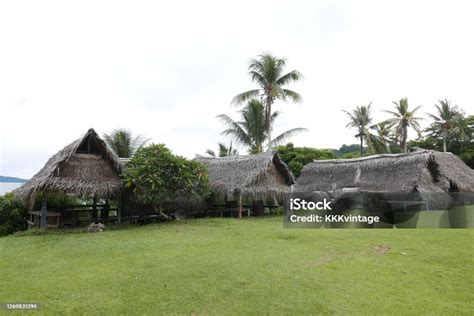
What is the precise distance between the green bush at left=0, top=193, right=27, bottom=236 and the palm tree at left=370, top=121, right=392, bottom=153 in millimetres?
25607

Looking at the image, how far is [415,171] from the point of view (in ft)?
44.7

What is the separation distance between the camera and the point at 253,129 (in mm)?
21406

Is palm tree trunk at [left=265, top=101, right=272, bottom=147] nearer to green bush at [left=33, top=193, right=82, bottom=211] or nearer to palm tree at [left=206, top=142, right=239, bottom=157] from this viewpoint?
palm tree at [left=206, top=142, right=239, bottom=157]

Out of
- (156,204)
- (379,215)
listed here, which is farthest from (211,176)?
(379,215)

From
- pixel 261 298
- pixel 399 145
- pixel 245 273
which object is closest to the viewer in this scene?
pixel 261 298

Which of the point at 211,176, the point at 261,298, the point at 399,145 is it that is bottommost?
the point at 261,298

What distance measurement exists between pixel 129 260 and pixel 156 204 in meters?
6.30

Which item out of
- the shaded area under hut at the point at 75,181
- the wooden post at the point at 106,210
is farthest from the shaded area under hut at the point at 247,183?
the shaded area under hut at the point at 75,181

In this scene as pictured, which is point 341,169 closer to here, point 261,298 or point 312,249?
point 312,249

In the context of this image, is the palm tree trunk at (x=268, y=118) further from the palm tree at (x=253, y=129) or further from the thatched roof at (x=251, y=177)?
the thatched roof at (x=251, y=177)

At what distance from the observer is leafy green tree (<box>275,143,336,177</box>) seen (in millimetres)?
20938

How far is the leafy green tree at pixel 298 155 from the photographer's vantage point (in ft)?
68.7

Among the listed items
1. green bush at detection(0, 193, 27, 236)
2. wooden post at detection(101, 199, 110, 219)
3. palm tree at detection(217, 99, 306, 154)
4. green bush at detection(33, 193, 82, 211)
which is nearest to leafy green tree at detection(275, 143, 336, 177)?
palm tree at detection(217, 99, 306, 154)

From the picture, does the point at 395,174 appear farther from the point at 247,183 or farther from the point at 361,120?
the point at 361,120
